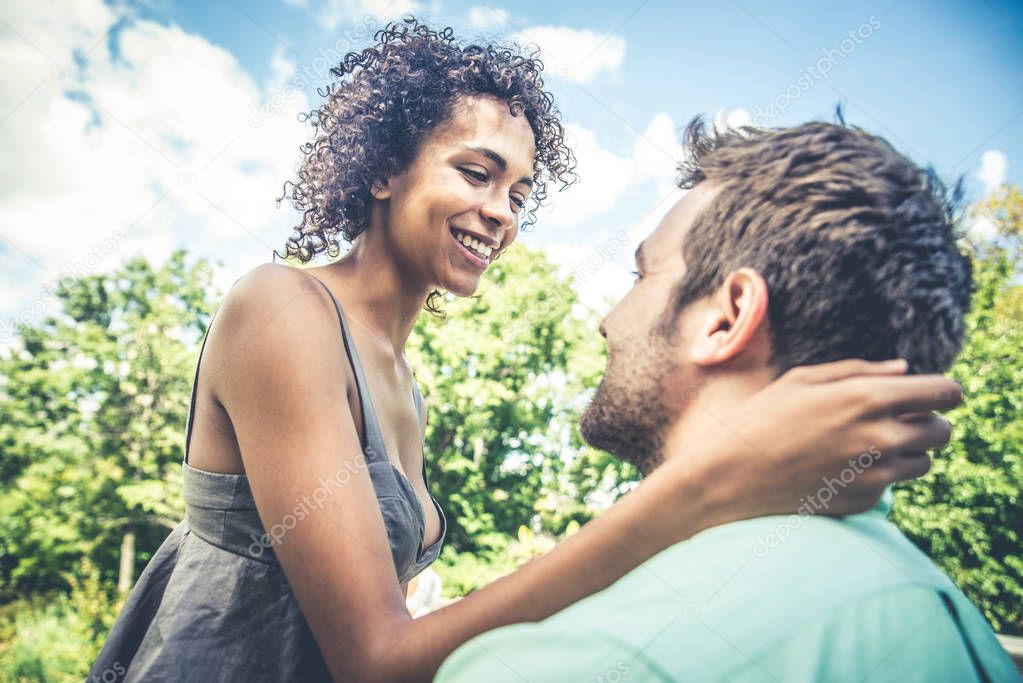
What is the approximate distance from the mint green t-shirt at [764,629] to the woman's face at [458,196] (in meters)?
1.52

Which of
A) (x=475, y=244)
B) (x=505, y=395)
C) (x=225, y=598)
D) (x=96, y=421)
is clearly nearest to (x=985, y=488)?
(x=505, y=395)

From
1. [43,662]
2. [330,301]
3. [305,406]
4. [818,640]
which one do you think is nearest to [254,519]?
[305,406]

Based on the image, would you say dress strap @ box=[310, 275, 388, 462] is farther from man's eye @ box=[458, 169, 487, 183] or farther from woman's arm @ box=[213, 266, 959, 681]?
man's eye @ box=[458, 169, 487, 183]

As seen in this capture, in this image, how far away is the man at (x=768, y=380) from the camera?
0.86m

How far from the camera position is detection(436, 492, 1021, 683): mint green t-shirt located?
838 mm

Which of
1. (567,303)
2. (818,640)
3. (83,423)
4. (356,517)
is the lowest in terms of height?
(818,640)

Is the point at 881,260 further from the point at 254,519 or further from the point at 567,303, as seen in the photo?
the point at 567,303

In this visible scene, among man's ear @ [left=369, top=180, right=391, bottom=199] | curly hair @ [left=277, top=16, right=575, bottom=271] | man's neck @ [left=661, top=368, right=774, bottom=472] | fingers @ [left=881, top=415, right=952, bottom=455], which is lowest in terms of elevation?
fingers @ [left=881, top=415, right=952, bottom=455]

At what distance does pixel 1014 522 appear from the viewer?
16000 mm

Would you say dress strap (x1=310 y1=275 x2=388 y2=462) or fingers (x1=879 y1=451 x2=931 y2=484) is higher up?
dress strap (x1=310 y1=275 x2=388 y2=462)

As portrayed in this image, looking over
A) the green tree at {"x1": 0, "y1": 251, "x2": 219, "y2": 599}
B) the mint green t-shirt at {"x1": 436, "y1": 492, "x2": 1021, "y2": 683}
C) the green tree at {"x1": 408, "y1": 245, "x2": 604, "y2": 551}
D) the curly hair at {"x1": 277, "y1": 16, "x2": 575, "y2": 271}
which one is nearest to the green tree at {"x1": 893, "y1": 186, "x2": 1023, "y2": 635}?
the green tree at {"x1": 408, "y1": 245, "x2": 604, "y2": 551}

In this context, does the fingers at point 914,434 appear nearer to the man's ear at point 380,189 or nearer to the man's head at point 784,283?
the man's head at point 784,283

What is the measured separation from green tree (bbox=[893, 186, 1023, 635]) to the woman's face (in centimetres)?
1632

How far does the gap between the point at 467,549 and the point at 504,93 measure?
16.7 meters
